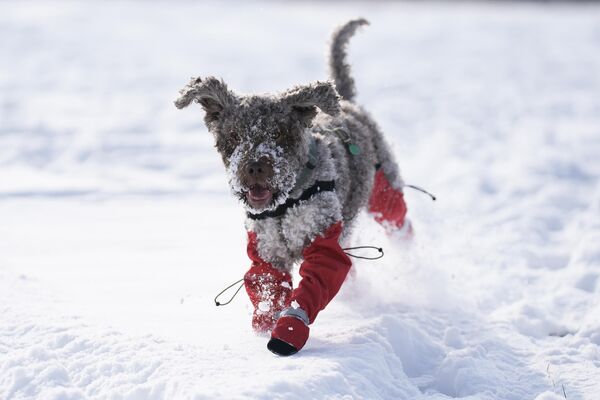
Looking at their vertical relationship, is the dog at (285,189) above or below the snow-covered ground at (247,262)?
above

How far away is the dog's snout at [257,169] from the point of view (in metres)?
3.37

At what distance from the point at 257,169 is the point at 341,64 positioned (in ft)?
6.93

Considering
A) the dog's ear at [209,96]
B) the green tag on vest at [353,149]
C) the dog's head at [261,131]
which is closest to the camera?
the dog's head at [261,131]

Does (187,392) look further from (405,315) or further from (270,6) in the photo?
(270,6)

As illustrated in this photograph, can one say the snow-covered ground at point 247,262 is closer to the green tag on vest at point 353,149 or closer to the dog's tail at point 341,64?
the green tag on vest at point 353,149

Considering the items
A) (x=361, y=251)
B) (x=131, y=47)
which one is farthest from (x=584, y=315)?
(x=131, y=47)

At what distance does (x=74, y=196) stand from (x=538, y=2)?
Answer: 38102 millimetres

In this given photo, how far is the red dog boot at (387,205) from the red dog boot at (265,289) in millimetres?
1123

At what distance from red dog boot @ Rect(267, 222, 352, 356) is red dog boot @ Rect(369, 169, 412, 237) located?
1063mm

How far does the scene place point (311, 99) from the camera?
3590mm

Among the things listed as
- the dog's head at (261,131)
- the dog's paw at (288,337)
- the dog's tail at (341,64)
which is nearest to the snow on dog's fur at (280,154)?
the dog's head at (261,131)

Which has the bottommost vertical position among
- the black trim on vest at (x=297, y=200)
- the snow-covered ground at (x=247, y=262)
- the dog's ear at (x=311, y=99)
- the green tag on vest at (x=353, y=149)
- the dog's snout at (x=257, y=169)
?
the snow-covered ground at (x=247, y=262)

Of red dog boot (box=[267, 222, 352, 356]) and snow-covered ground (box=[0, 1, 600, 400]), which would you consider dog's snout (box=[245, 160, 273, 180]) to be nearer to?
red dog boot (box=[267, 222, 352, 356])

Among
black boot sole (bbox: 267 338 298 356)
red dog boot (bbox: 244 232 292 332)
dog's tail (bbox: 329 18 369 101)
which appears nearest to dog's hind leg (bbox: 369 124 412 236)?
dog's tail (bbox: 329 18 369 101)
